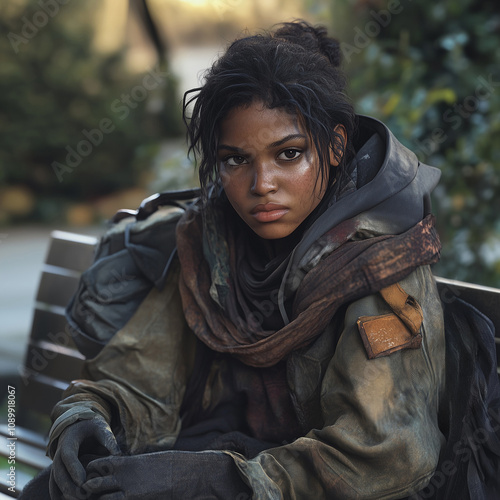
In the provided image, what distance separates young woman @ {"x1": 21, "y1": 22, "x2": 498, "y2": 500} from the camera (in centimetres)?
160

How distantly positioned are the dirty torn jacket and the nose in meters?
0.14

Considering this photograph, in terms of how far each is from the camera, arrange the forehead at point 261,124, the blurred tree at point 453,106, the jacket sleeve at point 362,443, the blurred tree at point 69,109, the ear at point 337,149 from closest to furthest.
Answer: the jacket sleeve at point 362,443 → the forehead at point 261,124 → the ear at point 337,149 → the blurred tree at point 453,106 → the blurred tree at point 69,109

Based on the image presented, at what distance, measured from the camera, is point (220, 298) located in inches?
75.0

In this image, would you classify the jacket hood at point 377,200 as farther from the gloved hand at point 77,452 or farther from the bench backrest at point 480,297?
the gloved hand at point 77,452

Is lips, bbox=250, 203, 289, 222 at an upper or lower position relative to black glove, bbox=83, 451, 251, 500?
upper

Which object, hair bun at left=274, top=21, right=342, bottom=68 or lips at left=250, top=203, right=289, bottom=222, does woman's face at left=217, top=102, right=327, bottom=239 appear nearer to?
lips at left=250, top=203, right=289, bottom=222

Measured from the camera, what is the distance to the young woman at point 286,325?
5.26 ft

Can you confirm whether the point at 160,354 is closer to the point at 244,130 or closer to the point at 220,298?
the point at 220,298

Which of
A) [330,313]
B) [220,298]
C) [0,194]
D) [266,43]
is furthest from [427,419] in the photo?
[0,194]

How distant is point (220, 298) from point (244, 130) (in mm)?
446

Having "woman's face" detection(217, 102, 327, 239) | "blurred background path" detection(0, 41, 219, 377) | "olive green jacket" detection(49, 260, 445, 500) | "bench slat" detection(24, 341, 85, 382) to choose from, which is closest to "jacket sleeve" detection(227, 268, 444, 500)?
"olive green jacket" detection(49, 260, 445, 500)

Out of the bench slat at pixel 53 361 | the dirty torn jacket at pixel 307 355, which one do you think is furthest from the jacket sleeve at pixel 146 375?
the bench slat at pixel 53 361

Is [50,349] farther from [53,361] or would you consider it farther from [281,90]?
[281,90]

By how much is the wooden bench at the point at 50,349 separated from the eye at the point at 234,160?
1150mm
